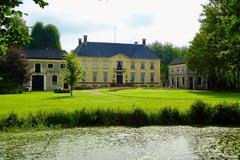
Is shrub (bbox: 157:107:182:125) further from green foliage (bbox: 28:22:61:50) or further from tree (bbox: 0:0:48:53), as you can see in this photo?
green foliage (bbox: 28:22:61:50)

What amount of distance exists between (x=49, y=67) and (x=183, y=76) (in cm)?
2807

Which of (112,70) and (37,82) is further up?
(112,70)

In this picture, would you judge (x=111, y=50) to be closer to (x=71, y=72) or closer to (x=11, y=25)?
(x=71, y=72)

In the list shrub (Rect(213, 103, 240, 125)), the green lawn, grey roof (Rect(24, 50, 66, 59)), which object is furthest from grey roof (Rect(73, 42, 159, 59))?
shrub (Rect(213, 103, 240, 125))

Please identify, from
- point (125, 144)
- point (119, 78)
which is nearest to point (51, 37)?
point (119, 78)

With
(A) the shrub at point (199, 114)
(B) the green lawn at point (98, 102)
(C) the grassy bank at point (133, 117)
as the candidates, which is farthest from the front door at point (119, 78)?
(A) the shrub at point (199, 114)

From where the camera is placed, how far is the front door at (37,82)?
65.7 metres

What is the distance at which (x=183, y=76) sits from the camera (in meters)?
80.3

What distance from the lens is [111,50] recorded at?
261ft

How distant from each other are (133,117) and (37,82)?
4828 centimetres

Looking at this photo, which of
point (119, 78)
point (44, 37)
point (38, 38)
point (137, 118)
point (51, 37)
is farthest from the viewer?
point (51, 37)

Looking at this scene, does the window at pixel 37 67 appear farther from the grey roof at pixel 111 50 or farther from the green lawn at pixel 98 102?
the green lawn at pixel 98 102

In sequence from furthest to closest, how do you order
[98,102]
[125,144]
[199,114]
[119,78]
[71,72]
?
→ [119,78]
[71,72]
[98,102]
[199,114]
[125,144]

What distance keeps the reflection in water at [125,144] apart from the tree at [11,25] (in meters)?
4.63
